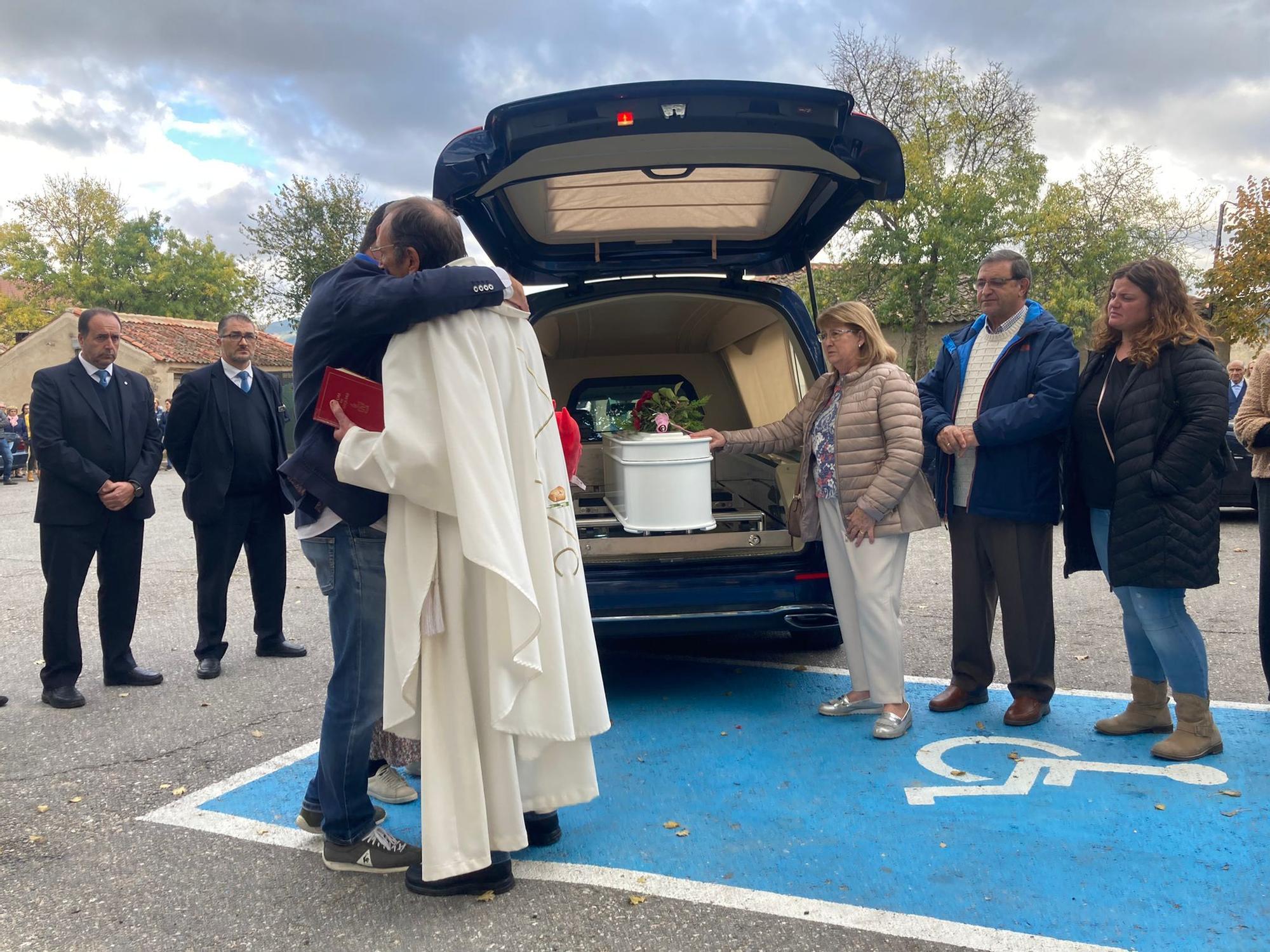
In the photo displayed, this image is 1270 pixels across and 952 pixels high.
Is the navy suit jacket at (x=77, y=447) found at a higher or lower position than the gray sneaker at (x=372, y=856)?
higher

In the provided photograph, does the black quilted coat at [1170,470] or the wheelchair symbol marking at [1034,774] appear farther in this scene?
the black quilted coat at [1170,470]

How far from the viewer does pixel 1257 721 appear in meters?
4.02

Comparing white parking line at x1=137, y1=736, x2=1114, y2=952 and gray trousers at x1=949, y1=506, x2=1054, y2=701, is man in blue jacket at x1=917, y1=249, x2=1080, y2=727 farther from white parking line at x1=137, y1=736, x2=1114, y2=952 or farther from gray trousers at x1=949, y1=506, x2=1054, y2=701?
white parking line at x1=137, y1=736, x2=1114, y2=952

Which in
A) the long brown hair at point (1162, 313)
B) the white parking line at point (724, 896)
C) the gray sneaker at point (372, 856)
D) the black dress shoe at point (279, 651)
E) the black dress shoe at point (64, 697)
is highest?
the long brown hair at point (1162, 313)

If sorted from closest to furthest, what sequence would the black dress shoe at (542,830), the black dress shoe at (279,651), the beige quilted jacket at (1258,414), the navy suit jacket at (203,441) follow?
the black dress shoe at (542,830) < the beige quilted jacket at (1258,414) < the navy suit jacket at (203,441) < the black dress shoe at (279,651)

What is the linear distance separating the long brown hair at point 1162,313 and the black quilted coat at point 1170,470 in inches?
1.5

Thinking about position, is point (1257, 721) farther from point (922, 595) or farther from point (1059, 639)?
point (922, 595)

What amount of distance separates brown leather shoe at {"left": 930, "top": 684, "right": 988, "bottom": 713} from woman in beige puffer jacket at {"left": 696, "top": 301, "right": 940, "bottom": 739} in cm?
22

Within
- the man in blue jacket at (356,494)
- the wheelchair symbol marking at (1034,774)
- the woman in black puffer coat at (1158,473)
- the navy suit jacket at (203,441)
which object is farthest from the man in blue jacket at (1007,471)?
the navy suit jacket at (203,441)

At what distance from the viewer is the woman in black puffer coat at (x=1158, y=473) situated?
11.6 feet

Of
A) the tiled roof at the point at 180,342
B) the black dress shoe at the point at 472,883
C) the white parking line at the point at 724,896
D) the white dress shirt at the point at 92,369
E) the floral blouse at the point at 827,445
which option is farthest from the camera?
the tiled roof at the point at 180,342

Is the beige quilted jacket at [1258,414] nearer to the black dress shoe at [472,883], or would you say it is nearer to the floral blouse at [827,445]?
the floral blouse at [827,445]

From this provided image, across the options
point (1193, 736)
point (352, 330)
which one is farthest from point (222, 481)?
point (1193, 736)

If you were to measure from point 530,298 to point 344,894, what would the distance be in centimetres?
322
